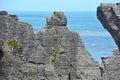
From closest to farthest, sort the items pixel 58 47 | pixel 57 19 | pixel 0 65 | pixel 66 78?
1. pixel 0 65
2. pixel 66 78
3. pixel 58 47
4. pixel 57 19

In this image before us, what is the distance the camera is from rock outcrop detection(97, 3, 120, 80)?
90.5 ft

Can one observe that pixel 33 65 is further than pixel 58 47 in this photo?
No

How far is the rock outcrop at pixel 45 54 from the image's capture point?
3291cm

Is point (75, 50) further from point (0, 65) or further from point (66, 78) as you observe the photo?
point (0, 65)

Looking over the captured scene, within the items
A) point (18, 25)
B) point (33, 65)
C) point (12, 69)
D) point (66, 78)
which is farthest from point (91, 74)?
point (12, 69)

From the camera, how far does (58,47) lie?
47188mm

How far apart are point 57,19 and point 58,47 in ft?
12.7

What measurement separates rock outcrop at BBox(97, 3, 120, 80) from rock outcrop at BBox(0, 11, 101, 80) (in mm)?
5943

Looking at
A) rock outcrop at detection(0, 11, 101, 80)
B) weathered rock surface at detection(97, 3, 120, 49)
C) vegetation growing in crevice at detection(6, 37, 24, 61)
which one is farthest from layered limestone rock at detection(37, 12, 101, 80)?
weathered rock surface at detection(97, 3, 120, 49)

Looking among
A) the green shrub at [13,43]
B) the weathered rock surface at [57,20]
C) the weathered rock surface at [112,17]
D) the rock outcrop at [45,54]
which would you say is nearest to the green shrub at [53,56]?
the rock outcrop at [45,54]

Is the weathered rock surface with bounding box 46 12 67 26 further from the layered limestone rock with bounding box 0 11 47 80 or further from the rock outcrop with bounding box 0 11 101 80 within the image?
the layered limestone rock with bounding box 0 11 47 80

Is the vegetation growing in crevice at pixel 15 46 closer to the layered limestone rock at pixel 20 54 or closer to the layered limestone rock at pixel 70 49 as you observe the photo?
the layered limestone rock at pixel 20 54

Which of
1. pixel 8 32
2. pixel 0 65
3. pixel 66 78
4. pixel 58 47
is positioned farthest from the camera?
pixel 58 47

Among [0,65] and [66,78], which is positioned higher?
[0,65]
